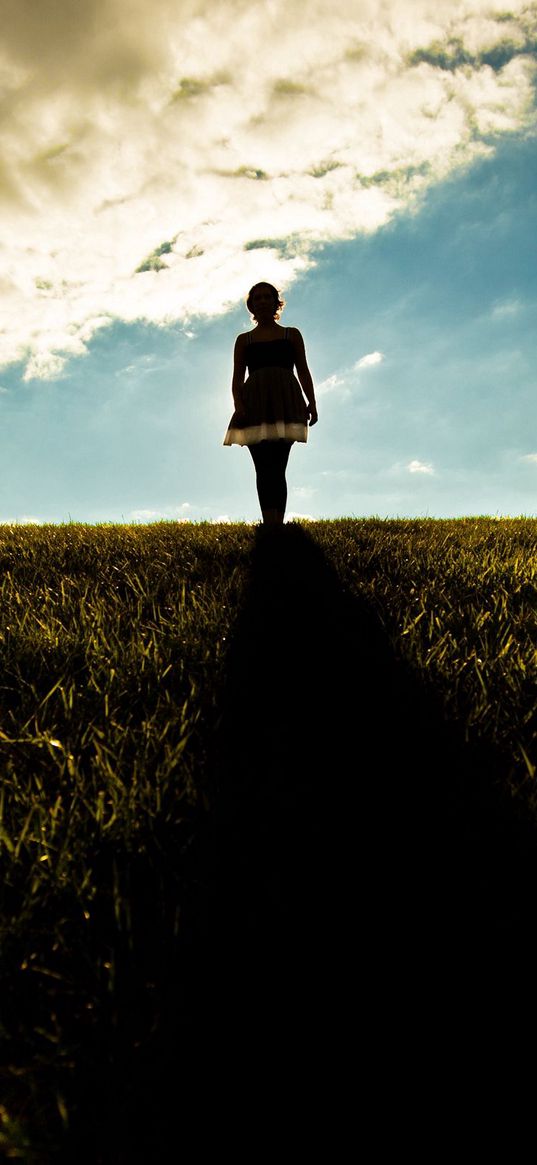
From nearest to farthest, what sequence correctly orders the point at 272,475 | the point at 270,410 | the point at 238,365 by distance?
the point at 270,410
the point at 272,475
the point at 238,365

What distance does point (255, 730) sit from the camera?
2.00 meters

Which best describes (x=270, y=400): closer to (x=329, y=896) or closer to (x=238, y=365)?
(x=238, y=365)

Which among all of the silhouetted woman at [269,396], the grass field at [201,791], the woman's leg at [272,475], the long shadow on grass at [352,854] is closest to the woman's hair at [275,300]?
the silhouetted woman at [269,396]

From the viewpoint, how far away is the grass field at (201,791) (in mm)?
1153

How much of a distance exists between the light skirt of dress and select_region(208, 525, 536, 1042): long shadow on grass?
161 inches

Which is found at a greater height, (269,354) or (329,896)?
(269,354)

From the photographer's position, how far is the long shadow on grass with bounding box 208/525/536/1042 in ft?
3.97

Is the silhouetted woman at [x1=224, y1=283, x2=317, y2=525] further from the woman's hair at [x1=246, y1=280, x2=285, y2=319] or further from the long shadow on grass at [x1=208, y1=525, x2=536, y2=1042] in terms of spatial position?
the long shadow on grass at [x1=208, y1=525, x2=536, y2=1042]

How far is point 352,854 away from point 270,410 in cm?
514

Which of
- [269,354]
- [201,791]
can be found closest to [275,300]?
[269,354]

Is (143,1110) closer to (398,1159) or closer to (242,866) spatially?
(398,1159)

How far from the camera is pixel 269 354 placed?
6293 mm

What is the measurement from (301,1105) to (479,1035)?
0.33 meters

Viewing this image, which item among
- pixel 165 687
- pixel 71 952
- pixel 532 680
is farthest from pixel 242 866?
pixel 532 680
